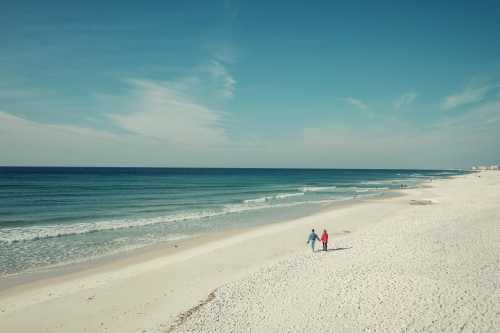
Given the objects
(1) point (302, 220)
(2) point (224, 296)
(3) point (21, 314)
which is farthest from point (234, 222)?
(3) point (21, 314)

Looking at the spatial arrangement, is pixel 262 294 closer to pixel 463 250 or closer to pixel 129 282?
pixel 129 282

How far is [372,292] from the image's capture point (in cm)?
1038

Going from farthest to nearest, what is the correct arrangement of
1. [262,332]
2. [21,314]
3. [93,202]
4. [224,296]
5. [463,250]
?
[93,202] → [463,250] → [224,296] → [21,314] → [262,332]

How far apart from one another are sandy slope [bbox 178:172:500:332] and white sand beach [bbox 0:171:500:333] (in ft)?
0.11

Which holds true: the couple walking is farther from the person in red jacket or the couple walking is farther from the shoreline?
the shoreline

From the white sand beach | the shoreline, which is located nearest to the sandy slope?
the white sand beach

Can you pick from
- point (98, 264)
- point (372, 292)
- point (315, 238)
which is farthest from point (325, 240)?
point (98, 264)

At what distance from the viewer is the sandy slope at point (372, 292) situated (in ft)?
28.2

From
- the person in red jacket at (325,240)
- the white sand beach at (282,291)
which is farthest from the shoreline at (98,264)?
the person in red jacket at (325,240)

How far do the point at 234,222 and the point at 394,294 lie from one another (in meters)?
17.0

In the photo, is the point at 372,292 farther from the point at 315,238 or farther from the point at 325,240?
the point at 325,240

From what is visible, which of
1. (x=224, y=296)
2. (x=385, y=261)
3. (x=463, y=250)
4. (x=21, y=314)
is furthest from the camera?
(x=463, y=250)

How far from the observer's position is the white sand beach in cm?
883

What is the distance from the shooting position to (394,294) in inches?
402
